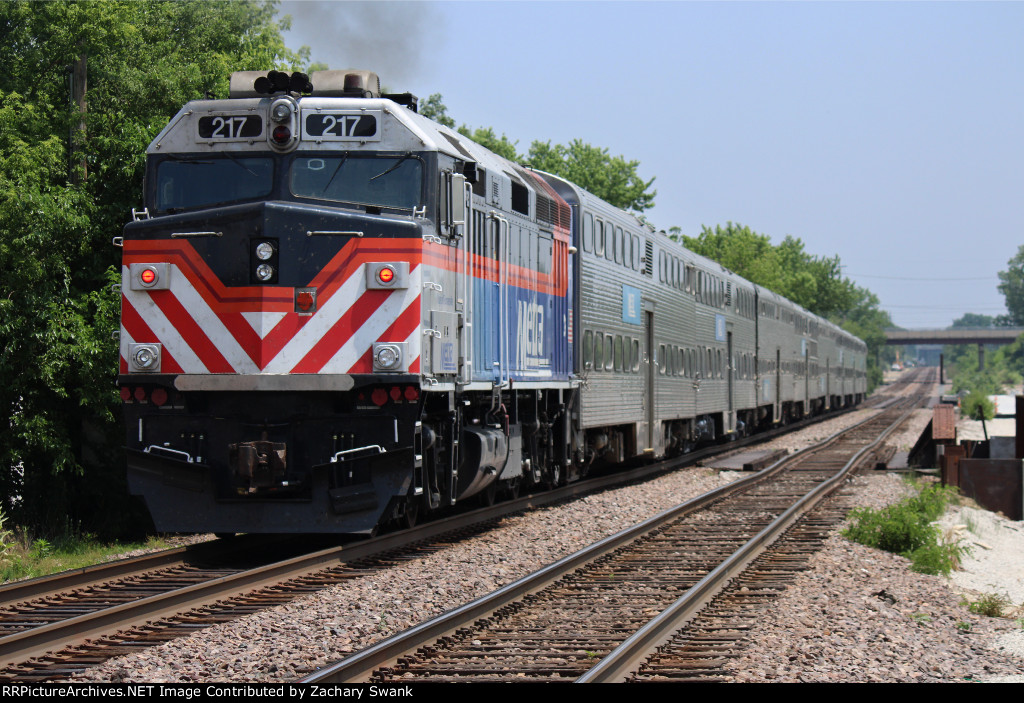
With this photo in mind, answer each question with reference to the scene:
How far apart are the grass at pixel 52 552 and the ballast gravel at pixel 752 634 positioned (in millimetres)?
3951

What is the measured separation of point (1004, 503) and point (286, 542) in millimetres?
13467

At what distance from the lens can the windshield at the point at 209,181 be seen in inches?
416

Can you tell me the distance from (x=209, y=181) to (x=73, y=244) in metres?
5.05

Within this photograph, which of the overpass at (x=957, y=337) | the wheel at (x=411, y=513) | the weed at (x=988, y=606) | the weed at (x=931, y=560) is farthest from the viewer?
the overpass at (x=957, y=337)

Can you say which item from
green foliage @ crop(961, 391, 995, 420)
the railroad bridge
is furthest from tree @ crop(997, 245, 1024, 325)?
green foliage @ crop(961, 391, 995, 420)

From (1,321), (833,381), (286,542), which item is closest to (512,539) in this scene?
(286,542)

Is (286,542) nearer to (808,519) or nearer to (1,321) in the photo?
(1,321)

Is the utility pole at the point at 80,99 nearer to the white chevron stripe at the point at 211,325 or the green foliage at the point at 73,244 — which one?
the green foliage at the point at 73,244

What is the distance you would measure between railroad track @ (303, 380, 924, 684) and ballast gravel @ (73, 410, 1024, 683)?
1.32 ft

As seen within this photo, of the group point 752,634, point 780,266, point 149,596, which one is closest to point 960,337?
point 780,266

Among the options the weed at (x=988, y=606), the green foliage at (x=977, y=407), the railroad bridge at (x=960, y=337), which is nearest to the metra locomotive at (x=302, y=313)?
the weed at (x=988, y=606)

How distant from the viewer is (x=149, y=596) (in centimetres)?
870

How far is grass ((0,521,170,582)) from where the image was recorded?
37.8 ft

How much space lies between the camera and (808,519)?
14695 mm
